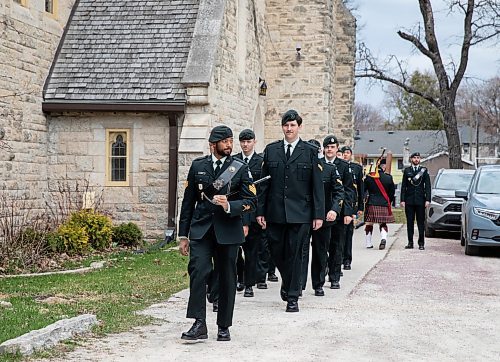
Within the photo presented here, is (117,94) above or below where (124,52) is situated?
below

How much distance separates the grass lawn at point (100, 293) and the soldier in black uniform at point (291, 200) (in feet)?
5.53

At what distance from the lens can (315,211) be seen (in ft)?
32.2

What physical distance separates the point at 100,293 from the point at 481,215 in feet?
26.7

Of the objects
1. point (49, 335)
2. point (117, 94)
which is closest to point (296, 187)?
point (49, 335)

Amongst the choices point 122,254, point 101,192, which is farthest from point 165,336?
point 101,192

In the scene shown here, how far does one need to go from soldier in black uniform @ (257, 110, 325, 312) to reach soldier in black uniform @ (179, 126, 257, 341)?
1677 mm

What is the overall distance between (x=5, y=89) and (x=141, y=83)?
289 centimetres

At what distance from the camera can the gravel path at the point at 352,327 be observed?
748cm

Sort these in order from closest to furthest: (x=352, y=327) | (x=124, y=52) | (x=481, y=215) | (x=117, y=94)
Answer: (x=352, y=327)
(x=481, y=215)
(x=117, y=94)
(x=124, y=52)

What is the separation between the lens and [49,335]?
292 inches

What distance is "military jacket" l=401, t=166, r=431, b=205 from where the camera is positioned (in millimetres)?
17406

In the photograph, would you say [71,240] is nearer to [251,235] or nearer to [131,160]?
[131,160]

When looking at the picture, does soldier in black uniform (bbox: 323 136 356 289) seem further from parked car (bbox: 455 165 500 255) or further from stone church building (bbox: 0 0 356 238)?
stone church building (bbox: 0 0 356 238)

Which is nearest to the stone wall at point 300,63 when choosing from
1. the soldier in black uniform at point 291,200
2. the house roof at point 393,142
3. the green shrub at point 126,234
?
the green shrub at point 126,234
